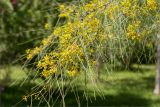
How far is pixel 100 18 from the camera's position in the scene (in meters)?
4.03

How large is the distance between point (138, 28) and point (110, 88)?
30.0ft

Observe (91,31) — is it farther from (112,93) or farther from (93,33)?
(112,93)

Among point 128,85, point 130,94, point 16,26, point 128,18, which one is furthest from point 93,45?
point 128,85

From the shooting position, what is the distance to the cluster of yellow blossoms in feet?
12.0

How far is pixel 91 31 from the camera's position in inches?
150

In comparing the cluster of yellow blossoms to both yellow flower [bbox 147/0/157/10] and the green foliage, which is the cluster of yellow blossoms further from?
the green foliage

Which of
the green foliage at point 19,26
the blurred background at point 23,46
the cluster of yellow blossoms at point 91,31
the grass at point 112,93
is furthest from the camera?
the grass at point 112,93

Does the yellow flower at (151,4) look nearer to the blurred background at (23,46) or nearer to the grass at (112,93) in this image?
the grass at (112,93)

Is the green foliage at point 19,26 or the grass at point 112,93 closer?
the green foliage at point 19,26

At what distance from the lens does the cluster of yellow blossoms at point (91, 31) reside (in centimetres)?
364

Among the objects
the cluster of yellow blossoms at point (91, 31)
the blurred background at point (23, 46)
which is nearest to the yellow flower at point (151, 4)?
the cluster of yellow blossoms at point (91, 31)

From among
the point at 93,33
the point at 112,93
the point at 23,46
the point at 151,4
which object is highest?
the point at 151,4

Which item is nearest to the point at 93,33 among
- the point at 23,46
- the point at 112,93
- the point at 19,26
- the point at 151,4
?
the point at 151,4

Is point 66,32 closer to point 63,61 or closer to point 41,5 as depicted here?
point 63,61
